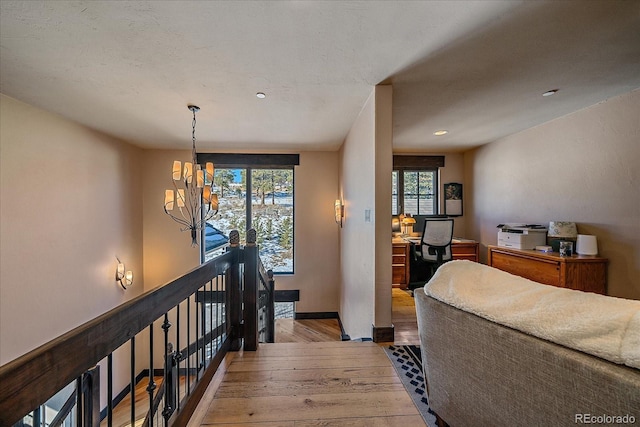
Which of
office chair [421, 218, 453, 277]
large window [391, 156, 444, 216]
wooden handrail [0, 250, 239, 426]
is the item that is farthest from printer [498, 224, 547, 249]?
wooden handrail [0, 250, 239, 426]

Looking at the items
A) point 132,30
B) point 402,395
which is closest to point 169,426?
point 402,395

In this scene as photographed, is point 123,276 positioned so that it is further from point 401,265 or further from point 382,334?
point 401,265

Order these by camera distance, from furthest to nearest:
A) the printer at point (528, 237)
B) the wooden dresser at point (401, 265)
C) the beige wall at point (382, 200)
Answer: the wooden dresser at point (401, 265)
the printer at point (528, 237)
the beige wall at point (382, 200)

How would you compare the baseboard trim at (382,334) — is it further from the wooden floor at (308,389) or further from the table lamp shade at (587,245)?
the table lamp shade at (587,245)

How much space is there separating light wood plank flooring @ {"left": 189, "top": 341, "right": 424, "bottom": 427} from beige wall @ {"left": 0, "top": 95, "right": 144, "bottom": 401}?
231 centimetres

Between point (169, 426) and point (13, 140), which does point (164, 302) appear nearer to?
point (169, 426)

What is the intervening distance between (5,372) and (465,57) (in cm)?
271

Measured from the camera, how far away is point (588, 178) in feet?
9.27

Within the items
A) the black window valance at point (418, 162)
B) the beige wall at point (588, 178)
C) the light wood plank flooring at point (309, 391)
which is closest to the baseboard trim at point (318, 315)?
the light wood plank flooring at point (309, 391)

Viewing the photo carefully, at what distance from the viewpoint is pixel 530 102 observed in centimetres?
271

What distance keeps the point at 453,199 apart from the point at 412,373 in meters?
3.94

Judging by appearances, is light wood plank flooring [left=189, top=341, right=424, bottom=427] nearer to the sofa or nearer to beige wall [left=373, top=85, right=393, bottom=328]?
the sofa

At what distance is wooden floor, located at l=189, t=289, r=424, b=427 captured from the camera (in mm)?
1423

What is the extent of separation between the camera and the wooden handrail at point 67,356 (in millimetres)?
535
